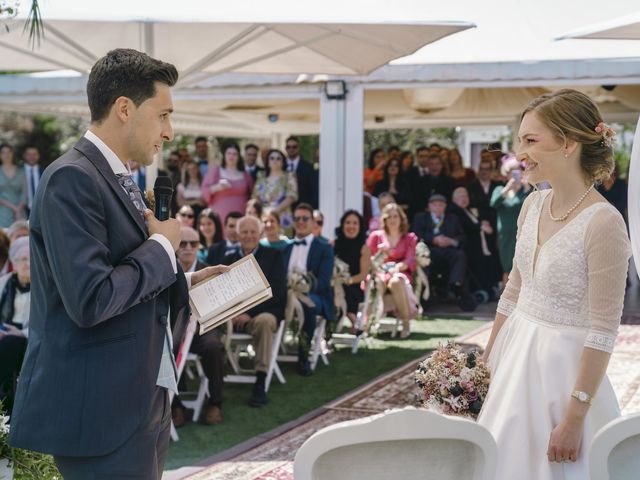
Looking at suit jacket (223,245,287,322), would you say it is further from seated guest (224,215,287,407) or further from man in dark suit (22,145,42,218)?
man in dark suit (22,145,42,218)

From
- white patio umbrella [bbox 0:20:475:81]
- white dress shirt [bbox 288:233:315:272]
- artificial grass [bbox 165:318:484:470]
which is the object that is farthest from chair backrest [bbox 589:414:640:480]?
white dress shirt [bbox 288:233:315:272]

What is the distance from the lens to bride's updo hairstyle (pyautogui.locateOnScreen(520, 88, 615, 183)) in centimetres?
301

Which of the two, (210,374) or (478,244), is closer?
(210,374)

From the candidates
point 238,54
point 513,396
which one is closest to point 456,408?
point 513,396

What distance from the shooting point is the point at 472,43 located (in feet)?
41.1

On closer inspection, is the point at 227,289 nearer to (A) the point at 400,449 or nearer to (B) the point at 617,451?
(A) the point at 400,449

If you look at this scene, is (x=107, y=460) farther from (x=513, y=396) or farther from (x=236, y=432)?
(x=236, y=432)

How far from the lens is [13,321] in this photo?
275 inches

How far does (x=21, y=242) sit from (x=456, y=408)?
534cm

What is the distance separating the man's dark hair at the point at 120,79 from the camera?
2.59 metres

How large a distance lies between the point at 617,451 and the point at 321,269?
7.48m

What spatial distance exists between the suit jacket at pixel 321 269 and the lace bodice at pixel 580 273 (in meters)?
6.27

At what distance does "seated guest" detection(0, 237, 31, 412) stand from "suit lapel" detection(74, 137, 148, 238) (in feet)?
13.9

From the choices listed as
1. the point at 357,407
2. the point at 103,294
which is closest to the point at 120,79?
the point at 103,294
